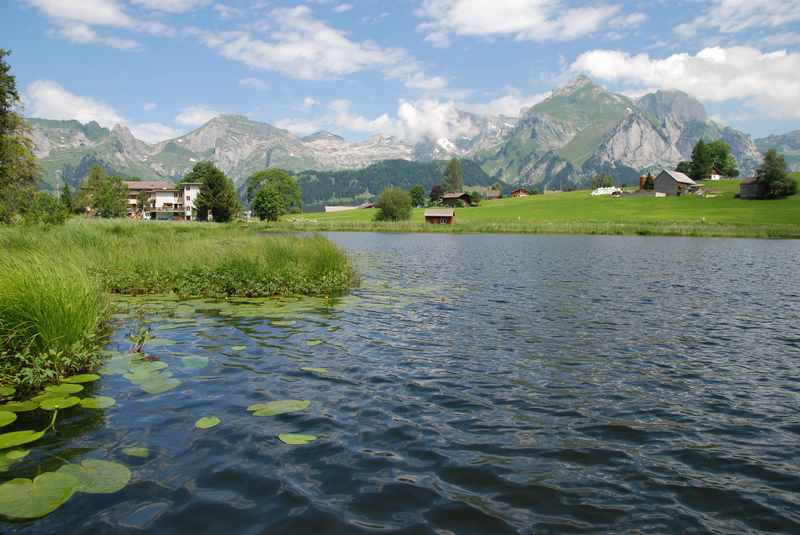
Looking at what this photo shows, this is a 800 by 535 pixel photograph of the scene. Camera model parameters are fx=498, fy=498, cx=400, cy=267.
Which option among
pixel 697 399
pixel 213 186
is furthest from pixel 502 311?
pixel 213 186

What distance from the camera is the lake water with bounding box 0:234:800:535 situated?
6070 mm

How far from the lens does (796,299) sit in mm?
24859

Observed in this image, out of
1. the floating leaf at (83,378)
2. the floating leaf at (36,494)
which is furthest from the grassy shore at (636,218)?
the floating leaf at (36,494)

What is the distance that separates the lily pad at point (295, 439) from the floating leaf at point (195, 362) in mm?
4567

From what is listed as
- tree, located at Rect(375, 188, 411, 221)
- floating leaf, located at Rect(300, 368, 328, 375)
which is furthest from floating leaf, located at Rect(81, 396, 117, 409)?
tree, located at Rect(375, 188, 411, 221)

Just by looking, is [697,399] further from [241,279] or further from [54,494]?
[241,279]

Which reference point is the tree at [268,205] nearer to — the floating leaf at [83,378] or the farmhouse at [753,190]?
the farmhouse at [753,190]

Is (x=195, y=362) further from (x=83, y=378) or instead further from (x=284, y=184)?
(x=284, y=184)

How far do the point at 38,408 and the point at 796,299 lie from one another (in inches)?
1210

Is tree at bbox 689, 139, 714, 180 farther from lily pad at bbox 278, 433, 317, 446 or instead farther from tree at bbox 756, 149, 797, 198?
lily pad at bbox 278, 433, 317, 446

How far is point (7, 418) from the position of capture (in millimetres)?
8070

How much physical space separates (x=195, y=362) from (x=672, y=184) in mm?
186452

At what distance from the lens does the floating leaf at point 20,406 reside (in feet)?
28.3

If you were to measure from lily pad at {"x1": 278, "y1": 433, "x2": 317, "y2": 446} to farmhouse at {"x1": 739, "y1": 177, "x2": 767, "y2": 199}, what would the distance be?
16867cm
